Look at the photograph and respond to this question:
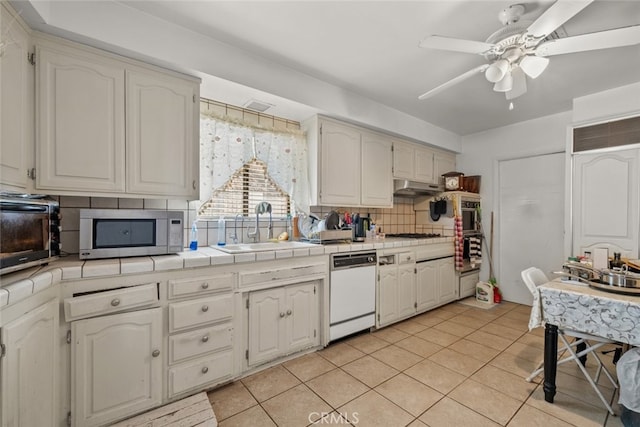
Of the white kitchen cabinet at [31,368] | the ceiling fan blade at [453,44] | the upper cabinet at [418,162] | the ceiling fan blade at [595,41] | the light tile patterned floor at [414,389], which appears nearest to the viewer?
the white kitchen cabinet at [31,368]

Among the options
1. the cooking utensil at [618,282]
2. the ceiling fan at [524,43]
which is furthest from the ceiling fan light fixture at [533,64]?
the cooking utensil at [618,282]

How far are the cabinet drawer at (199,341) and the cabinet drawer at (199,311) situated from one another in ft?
0.18

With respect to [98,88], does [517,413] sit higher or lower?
lower

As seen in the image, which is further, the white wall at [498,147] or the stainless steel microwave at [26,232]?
the white wall at [498,147]

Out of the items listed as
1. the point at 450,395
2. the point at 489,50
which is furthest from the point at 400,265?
the point at 489,50

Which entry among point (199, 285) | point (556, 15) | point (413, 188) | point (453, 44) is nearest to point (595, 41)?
point (556, 15)

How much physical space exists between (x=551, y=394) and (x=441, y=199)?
2.51m

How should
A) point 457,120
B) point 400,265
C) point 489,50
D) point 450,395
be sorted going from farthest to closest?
point 457,120 → point 400,265 → point 450,395 → point 489,50

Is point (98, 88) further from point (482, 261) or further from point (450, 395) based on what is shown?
point (482, 261)

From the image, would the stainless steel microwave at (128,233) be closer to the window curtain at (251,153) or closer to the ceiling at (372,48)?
the window curtain at (251,153)

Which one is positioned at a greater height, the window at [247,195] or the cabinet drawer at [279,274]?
the window at [247,195]

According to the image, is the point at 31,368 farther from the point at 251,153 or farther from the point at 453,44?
the point at 453,44

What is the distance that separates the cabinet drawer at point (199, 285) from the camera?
5.43 feet

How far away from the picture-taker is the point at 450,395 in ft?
5.91
